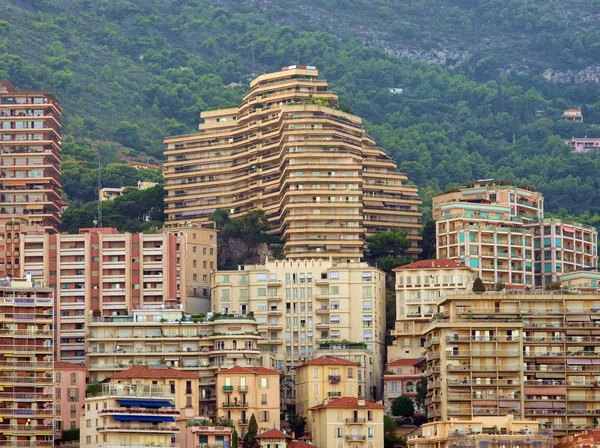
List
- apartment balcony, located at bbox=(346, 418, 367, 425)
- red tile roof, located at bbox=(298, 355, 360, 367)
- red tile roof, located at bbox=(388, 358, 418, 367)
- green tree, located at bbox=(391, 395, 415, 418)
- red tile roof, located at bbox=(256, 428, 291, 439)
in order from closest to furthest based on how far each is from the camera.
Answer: red tile roof, located at bbox=(256, 428, 291, 439), apartment balcony, located at bbox=(346, 418, 367, 425), red tile roof, located at bbox=(298, 355, 360, 367), green tree, located at bbox=(391, 395, 415, 418), red tile roof, located at bbox=(388, 358, 418, 367)

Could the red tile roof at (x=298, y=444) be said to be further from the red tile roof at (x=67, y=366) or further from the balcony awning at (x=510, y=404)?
the red tile roof at (x=67, y=366)

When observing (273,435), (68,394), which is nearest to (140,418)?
(273,435)

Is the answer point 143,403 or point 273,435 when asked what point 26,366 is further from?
point 273,435

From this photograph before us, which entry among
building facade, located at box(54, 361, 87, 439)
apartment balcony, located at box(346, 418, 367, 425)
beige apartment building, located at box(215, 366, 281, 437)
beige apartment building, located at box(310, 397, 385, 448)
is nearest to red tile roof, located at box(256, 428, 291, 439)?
beige apartment building, located at box(310, 397, 385, 448)

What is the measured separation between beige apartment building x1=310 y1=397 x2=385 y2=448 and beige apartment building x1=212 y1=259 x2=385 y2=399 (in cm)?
2262

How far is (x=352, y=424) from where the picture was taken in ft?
497

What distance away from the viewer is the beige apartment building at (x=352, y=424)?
151 metres

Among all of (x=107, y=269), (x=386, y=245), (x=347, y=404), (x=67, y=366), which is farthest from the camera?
(x=386, y=245)

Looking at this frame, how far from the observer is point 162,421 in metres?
145

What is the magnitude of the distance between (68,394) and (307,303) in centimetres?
2898

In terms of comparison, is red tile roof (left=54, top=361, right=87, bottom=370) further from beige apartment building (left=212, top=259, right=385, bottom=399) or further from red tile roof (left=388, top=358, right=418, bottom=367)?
red tile roof (left=388, top=358, right=418, bottom=367)

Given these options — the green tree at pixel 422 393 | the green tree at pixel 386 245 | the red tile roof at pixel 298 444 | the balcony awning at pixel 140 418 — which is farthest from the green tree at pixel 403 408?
the green tree at pixel 386 245

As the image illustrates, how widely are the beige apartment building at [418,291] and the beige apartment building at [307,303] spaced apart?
2220 millimetres

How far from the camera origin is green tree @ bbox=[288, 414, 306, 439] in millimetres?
159375
